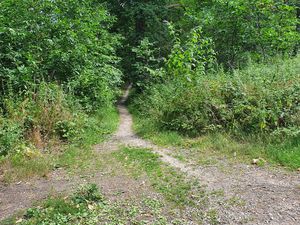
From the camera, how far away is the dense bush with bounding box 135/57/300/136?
5.69 metres

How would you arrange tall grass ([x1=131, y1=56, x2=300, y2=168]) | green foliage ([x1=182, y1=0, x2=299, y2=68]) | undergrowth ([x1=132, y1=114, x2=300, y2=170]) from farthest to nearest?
green foliage ([x1=182, y1=0, x2=299, y2=68]) → tall grass ([x1=131, y1=56, x2=300, y2=168]) → undergrowth ([x1=132, y1=114, x2=300, y2=170])

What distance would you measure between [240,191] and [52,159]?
3607 mm

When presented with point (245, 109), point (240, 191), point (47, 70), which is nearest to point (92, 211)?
point (240, 191)

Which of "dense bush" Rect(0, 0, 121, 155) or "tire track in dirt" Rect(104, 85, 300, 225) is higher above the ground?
"dense bush" Rect(0, 0, 121, 155)

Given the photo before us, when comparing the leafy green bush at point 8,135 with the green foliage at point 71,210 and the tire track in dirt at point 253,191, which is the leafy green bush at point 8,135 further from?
the tire track in dirt at point 253,191

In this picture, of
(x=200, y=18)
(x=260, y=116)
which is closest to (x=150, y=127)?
(x=260, y=116)

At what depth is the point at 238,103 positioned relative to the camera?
618cm

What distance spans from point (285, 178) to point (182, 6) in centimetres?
1268

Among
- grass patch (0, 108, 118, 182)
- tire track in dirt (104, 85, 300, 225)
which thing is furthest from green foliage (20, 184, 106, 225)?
tire track in dirt (104, 85, 300, 225)

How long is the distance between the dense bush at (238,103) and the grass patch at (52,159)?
1.92 meters

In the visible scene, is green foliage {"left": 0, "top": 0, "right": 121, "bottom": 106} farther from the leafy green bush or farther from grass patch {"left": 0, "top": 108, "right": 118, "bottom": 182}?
grass patch {"left": 0, "top": 108, "right": 118, "bottom": 182}

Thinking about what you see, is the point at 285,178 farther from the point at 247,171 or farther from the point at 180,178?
the point at 180,178

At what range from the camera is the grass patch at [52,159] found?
511 cm

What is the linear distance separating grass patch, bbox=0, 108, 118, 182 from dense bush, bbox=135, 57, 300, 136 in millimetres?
1924
